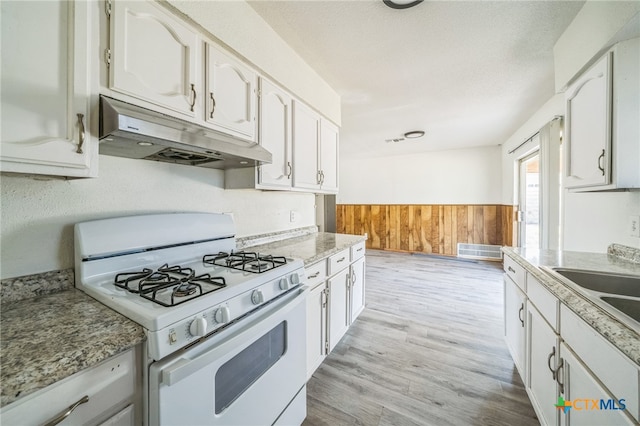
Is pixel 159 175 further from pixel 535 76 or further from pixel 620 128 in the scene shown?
pixel 535 76

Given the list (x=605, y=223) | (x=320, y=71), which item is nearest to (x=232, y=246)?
(x=320, y=71)

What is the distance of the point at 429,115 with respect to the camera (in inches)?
128

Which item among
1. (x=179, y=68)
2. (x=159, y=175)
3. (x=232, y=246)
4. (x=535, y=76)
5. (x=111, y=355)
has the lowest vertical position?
(x=111, y=355)

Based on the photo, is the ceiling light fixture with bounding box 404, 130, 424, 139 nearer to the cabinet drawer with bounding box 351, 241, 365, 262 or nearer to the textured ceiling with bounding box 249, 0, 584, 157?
the textured ceiling with bounding box 249, 0, 584, 157

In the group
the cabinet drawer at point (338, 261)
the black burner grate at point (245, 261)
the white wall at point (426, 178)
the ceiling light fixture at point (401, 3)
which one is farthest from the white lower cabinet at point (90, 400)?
the white wall at point (426, 178)

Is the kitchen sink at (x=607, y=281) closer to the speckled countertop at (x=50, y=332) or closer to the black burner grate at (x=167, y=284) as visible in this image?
the black burner grate at (x=167, y=284)

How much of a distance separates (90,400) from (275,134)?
1576mm

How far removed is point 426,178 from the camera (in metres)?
5.47

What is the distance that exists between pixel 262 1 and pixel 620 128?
6.71ft

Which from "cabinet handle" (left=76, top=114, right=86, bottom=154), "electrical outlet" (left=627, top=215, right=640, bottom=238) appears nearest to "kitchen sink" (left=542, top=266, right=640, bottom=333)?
"electrical outlet" (left=627, top=215, right=640, bottom=238)

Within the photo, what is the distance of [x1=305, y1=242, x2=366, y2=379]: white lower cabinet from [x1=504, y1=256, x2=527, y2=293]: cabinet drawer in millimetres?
1156

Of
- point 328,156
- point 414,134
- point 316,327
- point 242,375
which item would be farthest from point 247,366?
point 414,134

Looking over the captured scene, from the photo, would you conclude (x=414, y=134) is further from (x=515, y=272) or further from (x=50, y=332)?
(x=50, y=332)

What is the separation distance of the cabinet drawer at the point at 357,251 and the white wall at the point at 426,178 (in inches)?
144
